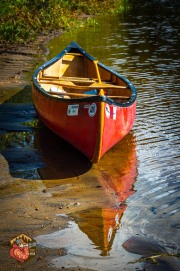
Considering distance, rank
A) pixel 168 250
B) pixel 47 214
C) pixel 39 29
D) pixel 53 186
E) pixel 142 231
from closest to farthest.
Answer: pixel 168 250 → pixel 142 231 → pixel 47 214 → pixel 53 186 → pixel 39 29

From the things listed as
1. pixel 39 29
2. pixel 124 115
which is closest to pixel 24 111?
pixel 124 115

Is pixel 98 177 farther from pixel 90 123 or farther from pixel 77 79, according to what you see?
pixel 77 79

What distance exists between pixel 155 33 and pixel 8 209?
18270 mm

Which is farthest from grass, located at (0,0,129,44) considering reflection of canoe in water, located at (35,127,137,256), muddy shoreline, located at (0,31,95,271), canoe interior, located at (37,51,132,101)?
muddy shoreline, located at (0,31,95,271)

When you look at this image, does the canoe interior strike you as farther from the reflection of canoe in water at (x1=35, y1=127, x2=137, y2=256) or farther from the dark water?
the reflection of canoe in water at (x1=35, y1=127, x2=137, y2=256)

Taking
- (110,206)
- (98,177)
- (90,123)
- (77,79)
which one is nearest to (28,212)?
(110,206)

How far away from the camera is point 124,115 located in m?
9.36

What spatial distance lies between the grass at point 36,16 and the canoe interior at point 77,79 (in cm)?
642

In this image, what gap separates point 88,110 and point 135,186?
144 centimetres

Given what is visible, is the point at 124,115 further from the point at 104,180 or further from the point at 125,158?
the point at 104,180

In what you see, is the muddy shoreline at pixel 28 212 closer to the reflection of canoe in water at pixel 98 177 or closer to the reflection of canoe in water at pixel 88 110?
the reflection of canoe in water at pixel 98 177

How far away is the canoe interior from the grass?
6425 mm

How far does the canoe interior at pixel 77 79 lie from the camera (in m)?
10.9

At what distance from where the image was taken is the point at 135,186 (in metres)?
7.99
